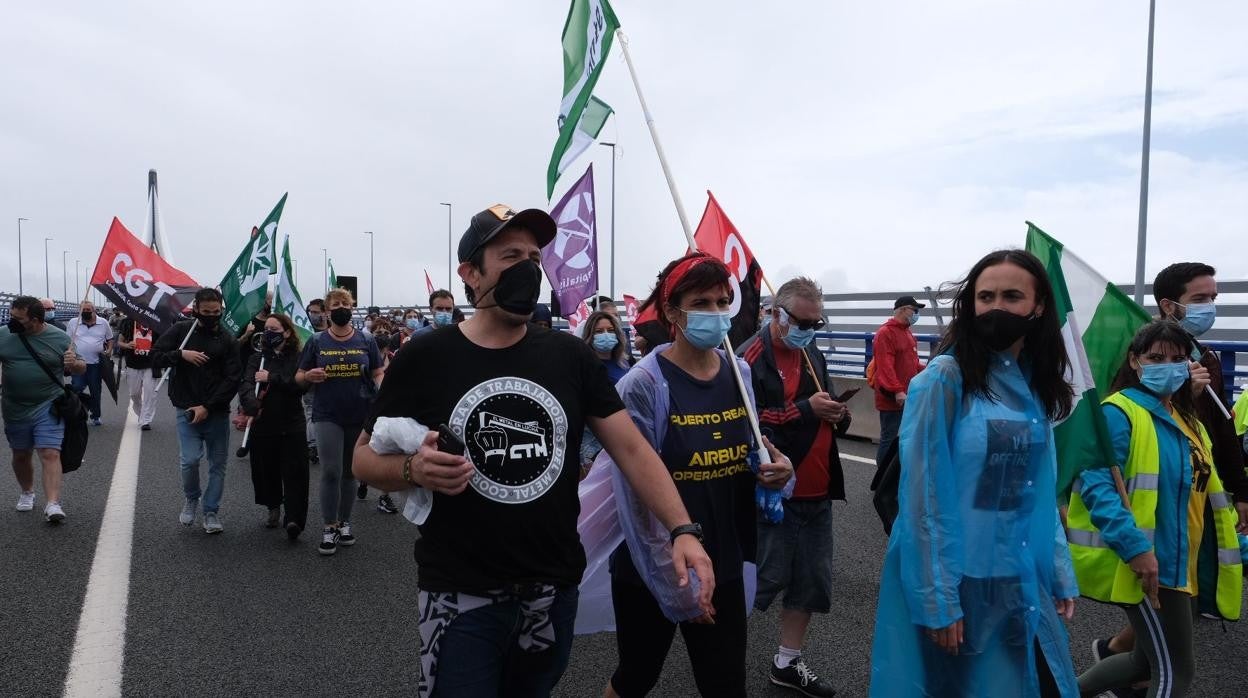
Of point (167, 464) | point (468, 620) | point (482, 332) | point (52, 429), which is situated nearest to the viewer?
point (468, 620)

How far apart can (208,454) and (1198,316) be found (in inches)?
274

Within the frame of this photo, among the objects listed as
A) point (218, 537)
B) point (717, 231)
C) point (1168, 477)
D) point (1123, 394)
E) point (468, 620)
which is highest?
point (717, 231)

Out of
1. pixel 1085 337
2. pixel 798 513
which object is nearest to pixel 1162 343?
pixel 1085 337

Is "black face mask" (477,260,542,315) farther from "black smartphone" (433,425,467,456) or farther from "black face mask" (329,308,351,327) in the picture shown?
"black face mask" (329,308,351,327)

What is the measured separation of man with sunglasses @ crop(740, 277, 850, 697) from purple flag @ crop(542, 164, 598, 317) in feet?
20.3

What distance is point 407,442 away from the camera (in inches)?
85.1

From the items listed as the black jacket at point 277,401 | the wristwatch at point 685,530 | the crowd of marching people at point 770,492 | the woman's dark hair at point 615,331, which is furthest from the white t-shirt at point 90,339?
the wristwatch at point 685,530

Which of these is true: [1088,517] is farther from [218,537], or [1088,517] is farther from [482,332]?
[218,537]

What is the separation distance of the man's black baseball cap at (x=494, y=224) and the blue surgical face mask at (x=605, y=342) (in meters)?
4.59

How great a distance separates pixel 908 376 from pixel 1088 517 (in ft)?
16.9

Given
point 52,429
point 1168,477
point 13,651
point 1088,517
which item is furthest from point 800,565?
point 52,429

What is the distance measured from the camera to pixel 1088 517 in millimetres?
3342

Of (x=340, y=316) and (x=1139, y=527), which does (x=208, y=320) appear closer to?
(x=340, y=316)

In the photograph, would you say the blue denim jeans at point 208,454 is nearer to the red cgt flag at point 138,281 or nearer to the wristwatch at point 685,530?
the red cgt flag at point 138,281
